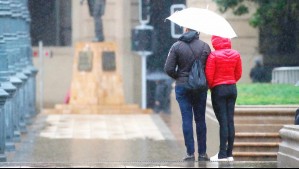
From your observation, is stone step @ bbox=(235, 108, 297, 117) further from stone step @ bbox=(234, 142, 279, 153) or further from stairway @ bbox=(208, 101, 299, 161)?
stone step @ bbox=(234, 142, 279, 153)

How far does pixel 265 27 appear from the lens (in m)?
35.2

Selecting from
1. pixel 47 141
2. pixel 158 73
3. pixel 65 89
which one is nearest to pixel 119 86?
pixel 158 73

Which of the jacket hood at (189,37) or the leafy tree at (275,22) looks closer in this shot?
the jacket hood at (189,37)

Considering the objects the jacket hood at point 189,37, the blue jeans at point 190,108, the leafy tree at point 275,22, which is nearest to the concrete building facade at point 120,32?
the leafy tree at point 275,22

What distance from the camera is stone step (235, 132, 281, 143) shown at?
1980 cm

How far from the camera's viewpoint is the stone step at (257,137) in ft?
65.0

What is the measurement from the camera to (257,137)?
783 inches

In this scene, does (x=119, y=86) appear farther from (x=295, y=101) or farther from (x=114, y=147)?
(x=295, y=101)

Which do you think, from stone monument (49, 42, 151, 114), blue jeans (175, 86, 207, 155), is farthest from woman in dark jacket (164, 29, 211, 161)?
stone monument (49, 42, 151, 114)

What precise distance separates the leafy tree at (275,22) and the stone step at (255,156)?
11425 millimetres

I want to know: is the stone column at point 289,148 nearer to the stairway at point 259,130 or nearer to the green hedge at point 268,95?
the stairway at point 259,130

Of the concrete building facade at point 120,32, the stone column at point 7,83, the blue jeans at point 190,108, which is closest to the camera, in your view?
the blue jeans at point 190,108

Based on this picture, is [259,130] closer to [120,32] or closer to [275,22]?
[275,22]

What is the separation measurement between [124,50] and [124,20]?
102 cm
